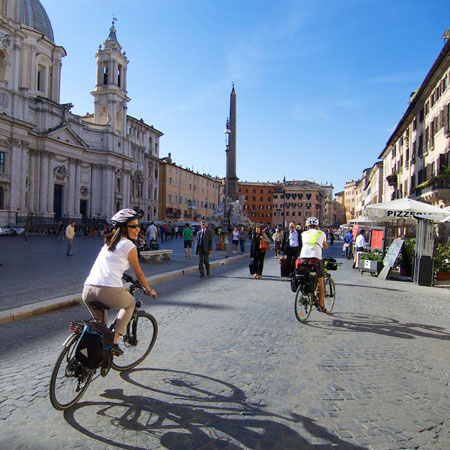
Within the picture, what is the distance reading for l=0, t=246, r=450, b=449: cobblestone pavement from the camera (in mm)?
3152

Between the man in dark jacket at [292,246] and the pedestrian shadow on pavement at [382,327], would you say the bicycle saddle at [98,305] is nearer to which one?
the pedestrian shadow on pavement at [382,327]

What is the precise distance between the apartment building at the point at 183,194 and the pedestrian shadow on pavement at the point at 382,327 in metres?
72.5

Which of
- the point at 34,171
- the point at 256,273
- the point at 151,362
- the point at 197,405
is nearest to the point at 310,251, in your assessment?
the point at 151,362

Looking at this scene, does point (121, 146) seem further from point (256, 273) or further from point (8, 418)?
point (8, 418)

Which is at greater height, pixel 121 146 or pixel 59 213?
pixel 121 146

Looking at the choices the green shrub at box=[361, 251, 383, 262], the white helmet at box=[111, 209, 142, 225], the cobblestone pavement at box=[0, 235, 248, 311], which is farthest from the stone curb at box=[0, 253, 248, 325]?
the green shrub at box=[361, 251, 383, 262]

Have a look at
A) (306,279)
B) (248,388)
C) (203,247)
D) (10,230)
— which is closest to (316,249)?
(306,279)

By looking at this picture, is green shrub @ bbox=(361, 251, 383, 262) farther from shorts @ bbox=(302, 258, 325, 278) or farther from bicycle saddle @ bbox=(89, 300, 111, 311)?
bicycle saddle @ bbox=(89, 300, 111, 311)

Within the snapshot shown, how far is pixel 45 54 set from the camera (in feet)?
173

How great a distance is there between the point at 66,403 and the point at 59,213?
53252mm

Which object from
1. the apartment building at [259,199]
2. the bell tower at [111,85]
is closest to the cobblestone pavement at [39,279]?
the bell tower at [111,85]

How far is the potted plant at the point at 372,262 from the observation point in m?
15.4

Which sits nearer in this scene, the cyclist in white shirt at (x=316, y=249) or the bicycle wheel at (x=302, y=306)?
the bicycle wheel at (x=302, y=306)

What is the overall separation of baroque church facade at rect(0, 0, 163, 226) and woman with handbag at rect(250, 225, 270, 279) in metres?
34.2
